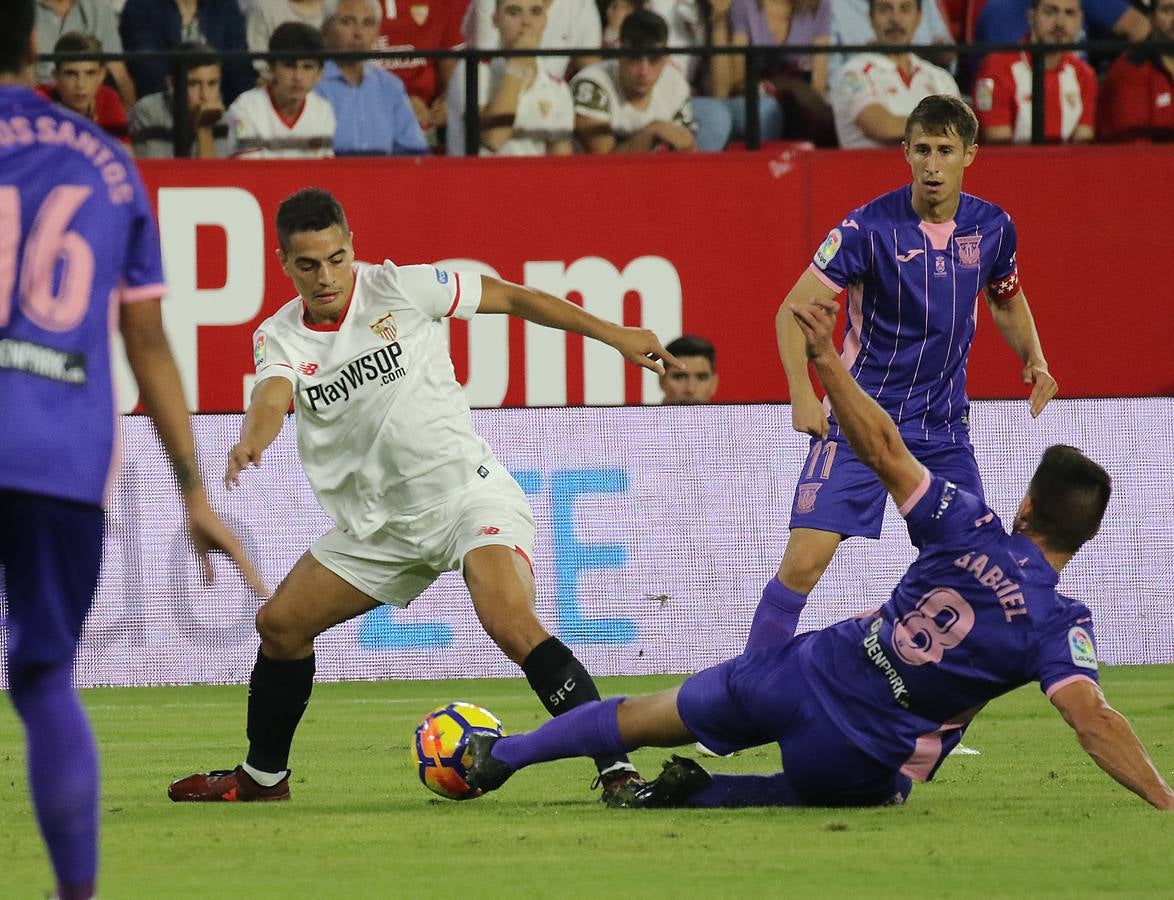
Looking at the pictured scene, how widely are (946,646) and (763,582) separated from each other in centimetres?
576

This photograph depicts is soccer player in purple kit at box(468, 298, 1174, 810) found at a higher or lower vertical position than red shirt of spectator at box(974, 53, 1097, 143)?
lower

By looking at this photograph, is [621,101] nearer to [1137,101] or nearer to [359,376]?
[1137,101]

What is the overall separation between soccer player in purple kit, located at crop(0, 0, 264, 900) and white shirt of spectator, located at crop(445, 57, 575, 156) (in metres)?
9.82

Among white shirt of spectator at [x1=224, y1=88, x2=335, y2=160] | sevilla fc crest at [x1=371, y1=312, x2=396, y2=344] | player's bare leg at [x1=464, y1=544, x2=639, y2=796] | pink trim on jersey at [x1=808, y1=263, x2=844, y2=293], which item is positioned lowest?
player's bare leg at [x1=464, y1=544, x2=639, y2=796]

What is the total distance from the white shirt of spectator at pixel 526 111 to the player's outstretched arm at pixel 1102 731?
8.78 meters

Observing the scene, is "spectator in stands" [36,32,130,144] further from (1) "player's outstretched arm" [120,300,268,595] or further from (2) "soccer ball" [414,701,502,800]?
(1) "player's outstretched arm" [120,300,268,595]

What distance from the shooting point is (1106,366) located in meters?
14.3

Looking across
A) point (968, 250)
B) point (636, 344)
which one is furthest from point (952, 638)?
point (968, 250)

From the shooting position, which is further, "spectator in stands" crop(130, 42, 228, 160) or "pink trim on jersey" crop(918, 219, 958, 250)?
"spectator in stands" crop(130, 42, 228, 160)

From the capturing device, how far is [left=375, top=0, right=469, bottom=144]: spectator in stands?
13.9m

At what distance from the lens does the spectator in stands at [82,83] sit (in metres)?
12.8

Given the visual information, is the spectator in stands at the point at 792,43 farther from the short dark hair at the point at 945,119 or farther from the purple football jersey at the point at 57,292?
the purple football jersey at the point at 57,292

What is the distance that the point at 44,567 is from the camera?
3781 mm

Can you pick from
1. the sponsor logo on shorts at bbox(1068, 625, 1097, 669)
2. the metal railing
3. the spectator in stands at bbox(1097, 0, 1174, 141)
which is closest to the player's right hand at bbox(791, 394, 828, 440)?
the sponsor logo on shorts at bbox(1068, 625, 1097, 669)
